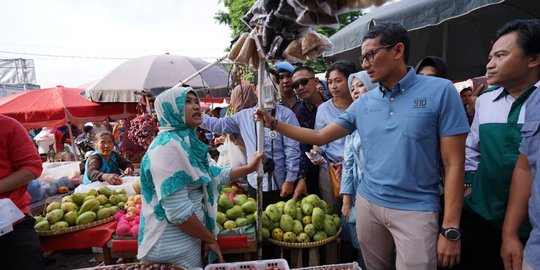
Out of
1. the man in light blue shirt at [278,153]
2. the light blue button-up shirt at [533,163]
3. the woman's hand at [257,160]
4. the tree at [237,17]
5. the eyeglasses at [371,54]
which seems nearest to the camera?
the light blue button-up shirt at [533,163]

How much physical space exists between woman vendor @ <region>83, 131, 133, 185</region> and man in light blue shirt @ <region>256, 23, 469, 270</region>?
3494mm

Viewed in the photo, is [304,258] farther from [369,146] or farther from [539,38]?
[539,38]

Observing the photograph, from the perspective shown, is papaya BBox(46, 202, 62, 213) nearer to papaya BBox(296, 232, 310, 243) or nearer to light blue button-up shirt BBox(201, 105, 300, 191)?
light blue button-up shirt BBox(201, 105, 300, 191)

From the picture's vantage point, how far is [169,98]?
7.06ft

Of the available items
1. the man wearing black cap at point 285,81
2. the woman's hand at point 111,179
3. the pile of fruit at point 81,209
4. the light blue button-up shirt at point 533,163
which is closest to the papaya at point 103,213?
the pile of fruit at point 81,209

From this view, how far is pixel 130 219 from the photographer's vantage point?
2.98 metres

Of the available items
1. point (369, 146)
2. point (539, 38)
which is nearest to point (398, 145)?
point (369, 146)

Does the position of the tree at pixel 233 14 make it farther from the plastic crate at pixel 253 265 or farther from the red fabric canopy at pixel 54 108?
the plastic crate at pixel 253 265

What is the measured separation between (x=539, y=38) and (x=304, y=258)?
94.9 inches

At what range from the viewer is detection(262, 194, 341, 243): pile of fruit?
9.12 ft

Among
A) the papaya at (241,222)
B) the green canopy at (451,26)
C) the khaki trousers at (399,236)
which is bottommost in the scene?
the papaya at (241,222)

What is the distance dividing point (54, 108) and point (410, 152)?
348 inches

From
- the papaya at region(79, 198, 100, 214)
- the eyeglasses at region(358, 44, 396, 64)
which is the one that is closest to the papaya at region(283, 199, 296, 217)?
the eyeglasses at region(358, 44, 396, 64)

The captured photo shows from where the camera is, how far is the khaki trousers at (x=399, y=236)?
1.77 metres
